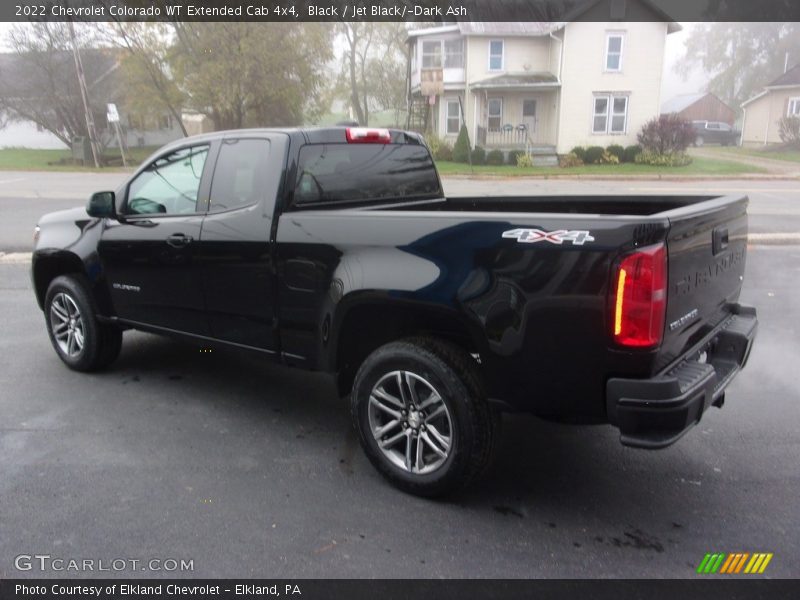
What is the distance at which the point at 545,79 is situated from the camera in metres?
31.1

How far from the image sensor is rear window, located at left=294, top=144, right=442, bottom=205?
4.01 m

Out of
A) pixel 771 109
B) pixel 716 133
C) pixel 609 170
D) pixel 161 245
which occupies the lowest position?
pixel 609 170

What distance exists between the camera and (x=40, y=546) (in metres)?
3.06

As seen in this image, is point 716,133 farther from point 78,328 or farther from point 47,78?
point 78,328

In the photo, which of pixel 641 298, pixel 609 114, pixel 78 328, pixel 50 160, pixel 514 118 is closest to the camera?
pixel 641 298

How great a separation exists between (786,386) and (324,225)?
12.2ft

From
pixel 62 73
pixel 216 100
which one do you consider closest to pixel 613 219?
pixel 216 100

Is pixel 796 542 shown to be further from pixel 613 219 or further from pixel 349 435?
pixel 349 435

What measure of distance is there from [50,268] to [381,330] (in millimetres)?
3290

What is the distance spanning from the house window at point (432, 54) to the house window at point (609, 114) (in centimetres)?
794

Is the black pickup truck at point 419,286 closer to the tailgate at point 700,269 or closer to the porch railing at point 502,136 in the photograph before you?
the tailgate at point 700,269

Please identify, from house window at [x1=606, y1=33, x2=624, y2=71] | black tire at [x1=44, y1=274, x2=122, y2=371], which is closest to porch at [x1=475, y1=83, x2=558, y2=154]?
house window at [x1=606, y1=33, x2=624, y2=71]

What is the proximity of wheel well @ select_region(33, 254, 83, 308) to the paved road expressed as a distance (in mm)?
6147

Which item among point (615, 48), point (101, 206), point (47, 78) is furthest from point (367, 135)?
point (47, 78)
